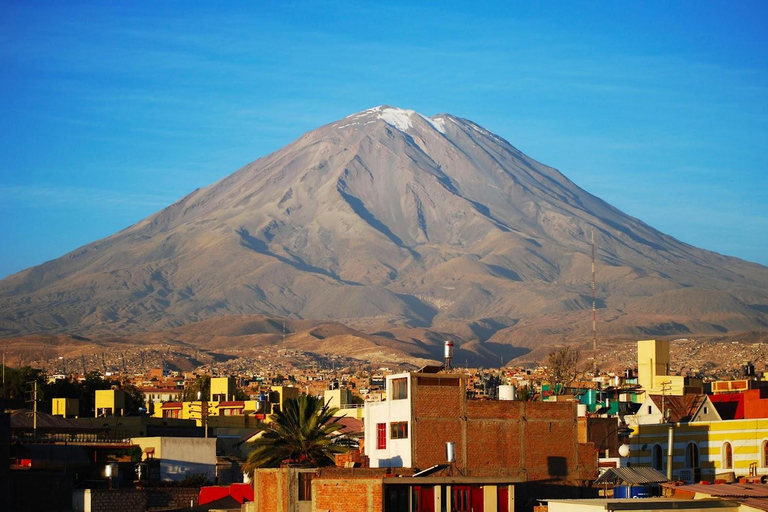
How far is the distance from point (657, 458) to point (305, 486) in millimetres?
13034

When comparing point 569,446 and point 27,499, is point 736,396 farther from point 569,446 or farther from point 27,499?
point 27,499

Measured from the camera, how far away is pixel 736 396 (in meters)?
49.8

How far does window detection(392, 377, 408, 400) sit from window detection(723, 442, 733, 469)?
384 inches

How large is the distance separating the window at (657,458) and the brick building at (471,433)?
3180 millimetres

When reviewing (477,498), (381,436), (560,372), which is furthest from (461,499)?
(560,372)

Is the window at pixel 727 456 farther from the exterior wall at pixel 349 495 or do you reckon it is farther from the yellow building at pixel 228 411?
the yellow building at pixel 228 411

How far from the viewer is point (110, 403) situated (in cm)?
9606

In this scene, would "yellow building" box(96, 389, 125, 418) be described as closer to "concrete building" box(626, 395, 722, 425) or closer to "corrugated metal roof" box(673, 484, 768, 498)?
"concrete building" box(626, 395, 722, 425)

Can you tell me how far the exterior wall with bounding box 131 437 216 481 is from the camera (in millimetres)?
56781

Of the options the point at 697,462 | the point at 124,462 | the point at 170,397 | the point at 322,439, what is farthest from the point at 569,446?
the point at 170,397

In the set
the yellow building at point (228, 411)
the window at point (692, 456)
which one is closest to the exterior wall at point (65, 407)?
the yellow building at point (228, 411)

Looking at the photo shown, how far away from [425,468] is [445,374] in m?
3.06

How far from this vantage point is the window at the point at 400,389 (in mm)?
42062

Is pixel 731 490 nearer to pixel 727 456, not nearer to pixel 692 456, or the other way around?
pixel 727 456
